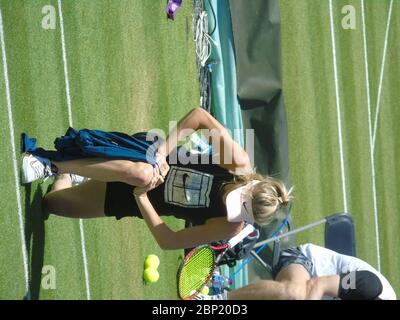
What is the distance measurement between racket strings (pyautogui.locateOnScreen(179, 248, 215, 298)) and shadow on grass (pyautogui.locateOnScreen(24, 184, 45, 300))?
1695 mm

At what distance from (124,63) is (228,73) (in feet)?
6.35

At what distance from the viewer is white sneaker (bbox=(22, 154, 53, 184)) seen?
17.8ft

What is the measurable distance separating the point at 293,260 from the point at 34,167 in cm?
278

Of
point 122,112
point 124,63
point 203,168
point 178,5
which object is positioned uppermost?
point 178,5

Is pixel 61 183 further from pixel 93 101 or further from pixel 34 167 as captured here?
pixel 93 101

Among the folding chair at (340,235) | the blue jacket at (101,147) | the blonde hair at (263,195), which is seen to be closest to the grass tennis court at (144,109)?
the blue jacket at (101,147)

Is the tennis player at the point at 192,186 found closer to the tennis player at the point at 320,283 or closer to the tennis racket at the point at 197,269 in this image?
the tennis player at the point at 320,283

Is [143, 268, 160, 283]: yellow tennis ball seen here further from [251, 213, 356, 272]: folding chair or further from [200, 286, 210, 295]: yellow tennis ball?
[251, 213, 356, 272]: folding chair

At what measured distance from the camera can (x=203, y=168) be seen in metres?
5.49

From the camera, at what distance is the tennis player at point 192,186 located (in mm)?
5145

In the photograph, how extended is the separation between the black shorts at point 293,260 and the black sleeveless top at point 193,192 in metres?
1.63

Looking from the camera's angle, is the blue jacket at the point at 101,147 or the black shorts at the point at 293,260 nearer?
the blue jacket at the point at 101,147
